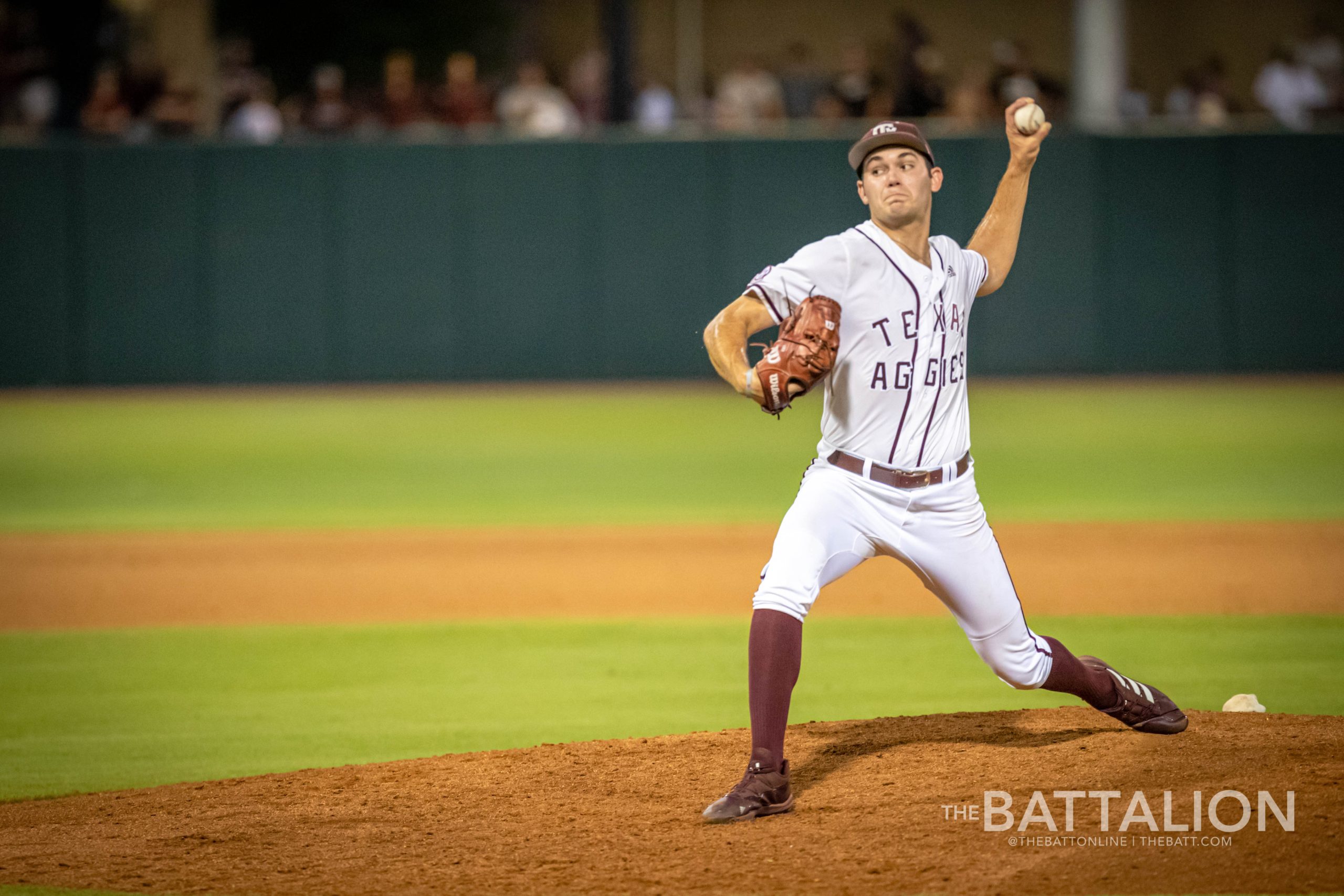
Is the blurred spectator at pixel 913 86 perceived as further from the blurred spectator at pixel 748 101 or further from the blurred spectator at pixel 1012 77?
the blurred spectator at pixel 748 101

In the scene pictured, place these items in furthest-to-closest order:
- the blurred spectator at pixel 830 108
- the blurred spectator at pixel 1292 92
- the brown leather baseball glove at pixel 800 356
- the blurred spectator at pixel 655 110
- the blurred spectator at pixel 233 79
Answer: the blurred spectator at pixel 233 79 < the blurred spectator at pixel 655 110 < the blurred spectator at pixel 1292 92 < the blurred spectator at pixel 830 108 < the brown leather baseball glove at pixel 800 356

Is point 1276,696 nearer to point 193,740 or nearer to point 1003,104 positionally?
point 193,740

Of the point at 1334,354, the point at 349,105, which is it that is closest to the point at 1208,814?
the point at 1334,354

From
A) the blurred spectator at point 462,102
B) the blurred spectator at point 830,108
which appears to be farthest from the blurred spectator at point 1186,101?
the blurred spectator at point 462,102

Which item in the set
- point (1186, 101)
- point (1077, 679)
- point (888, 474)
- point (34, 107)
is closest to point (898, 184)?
point (888, 474)

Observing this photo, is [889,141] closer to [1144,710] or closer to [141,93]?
[1144,710]

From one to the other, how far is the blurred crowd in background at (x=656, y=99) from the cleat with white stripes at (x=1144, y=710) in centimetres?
1437

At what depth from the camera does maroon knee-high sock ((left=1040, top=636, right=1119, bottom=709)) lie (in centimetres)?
475

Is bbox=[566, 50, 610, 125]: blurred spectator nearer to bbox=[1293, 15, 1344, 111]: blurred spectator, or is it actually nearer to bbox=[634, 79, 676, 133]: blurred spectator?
bbox=[634, 79, 676, 133]: blurred spectator

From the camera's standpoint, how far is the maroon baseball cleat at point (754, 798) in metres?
4.24

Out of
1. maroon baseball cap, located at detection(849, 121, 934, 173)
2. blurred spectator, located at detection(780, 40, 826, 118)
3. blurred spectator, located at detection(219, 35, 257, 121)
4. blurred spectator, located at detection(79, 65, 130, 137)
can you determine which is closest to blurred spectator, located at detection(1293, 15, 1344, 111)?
blurred spectator, located at detection(780, 40, 826, 118)

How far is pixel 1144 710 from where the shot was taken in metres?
4.96

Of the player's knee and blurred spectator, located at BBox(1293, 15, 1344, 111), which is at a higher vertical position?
blurred spectator, located at BBox(1293, 15, 1344, 111)

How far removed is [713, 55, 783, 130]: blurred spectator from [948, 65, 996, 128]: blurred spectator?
217 cm
